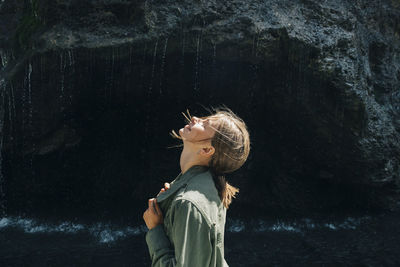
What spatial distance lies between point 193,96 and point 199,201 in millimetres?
5440

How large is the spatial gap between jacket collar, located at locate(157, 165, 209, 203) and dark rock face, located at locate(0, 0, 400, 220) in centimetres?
431

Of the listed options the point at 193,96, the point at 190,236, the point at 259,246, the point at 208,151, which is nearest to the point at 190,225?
the point at 190,236

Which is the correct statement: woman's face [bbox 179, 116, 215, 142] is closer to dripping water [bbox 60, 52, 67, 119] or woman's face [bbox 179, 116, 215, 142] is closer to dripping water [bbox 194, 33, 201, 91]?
dripping water [bbox 194, 33, 201, 91]

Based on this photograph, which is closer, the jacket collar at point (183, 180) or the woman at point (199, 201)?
the woman at point (199, 201)

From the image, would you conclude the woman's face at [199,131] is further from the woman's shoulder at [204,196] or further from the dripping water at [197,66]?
the dripping water at [197,66]

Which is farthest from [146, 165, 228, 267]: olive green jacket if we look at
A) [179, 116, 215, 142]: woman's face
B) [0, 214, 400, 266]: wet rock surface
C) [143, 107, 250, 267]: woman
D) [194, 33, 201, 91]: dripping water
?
[194, 33, 201, 91]: dripping water

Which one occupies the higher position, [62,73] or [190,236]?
[190,236]

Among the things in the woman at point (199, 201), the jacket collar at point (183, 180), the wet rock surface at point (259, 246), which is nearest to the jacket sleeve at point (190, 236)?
the woman at point (199, 201)

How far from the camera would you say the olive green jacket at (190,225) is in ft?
5.29

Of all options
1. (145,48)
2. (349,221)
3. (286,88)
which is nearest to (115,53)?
(145,48)

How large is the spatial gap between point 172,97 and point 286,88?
6.35 ft

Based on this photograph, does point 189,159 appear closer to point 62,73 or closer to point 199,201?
point 199,201

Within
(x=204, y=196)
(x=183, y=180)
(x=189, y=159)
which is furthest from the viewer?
(x=189, y=159)

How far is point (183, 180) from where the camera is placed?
6.08 feet
